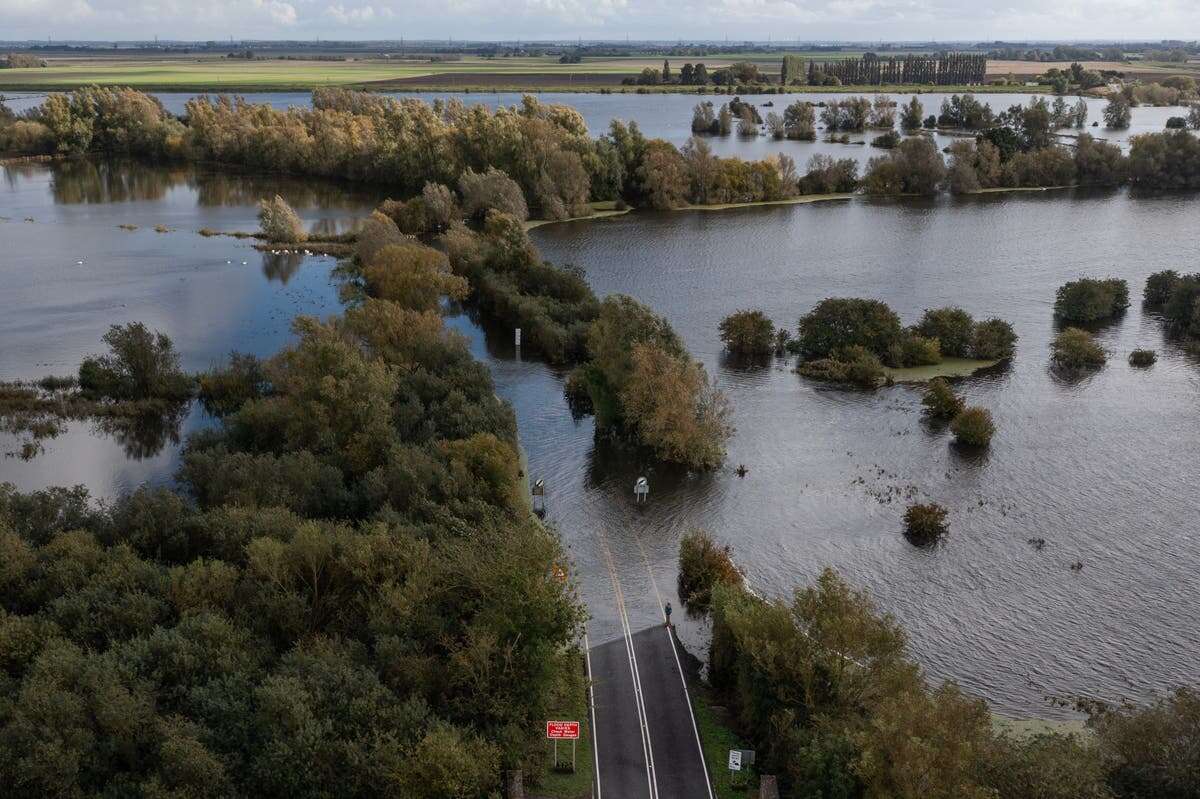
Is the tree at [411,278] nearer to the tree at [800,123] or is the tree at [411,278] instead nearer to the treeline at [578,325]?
the treeline at [578,325]

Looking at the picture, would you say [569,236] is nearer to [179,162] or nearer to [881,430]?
[881,430]

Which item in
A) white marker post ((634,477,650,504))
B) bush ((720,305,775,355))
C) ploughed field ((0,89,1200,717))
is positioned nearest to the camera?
ploughed field ((0,89,1200,717))

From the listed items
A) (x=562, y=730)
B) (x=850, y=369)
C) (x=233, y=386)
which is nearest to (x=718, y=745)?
(x=562, y=730)

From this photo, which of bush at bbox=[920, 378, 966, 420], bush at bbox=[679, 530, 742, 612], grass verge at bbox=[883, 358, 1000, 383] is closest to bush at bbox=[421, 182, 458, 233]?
grass verge at bbox=[883, 358, 1000, 383]

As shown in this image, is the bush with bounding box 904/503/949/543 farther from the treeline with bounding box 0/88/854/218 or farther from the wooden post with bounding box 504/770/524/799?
Result: the treeline with bounding box 0/88/854/218

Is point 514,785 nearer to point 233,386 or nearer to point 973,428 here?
point 973,428

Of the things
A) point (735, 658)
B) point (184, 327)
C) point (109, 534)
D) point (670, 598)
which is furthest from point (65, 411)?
point (735, 658)
